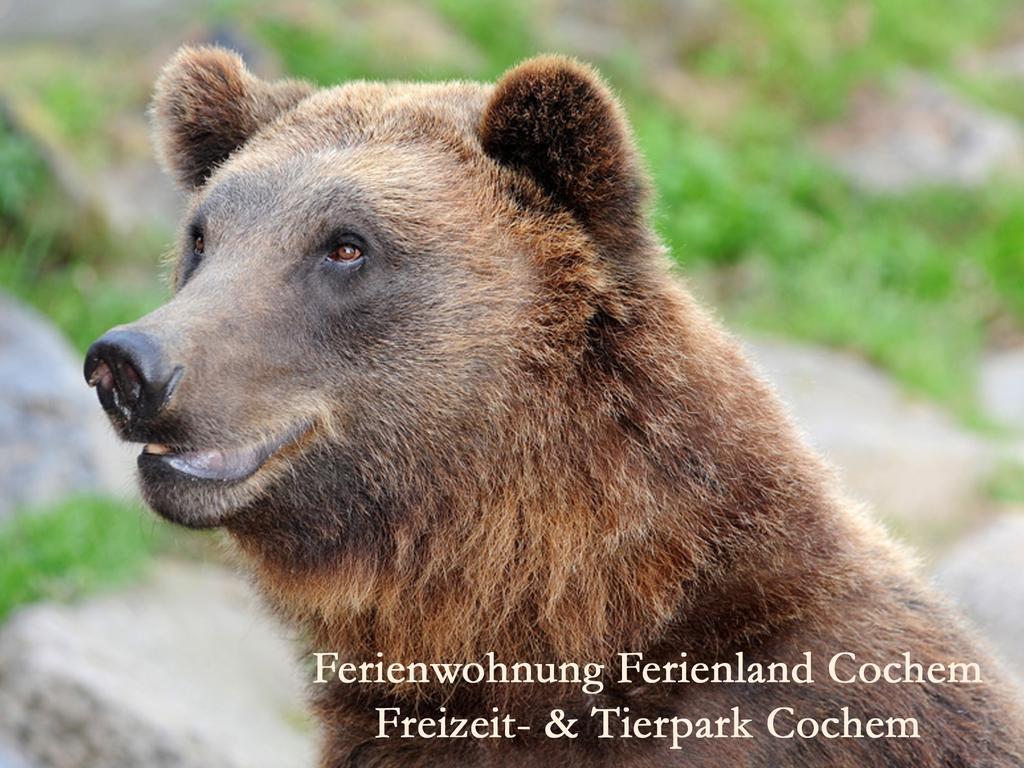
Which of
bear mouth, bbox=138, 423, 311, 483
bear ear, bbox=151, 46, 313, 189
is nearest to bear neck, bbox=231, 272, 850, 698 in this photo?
bear mouth, bbox=138, 423, 311, 483

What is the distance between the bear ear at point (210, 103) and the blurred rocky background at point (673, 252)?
1.36 meters

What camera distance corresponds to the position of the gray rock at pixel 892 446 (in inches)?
349

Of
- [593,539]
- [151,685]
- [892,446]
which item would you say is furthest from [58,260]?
[593,539]

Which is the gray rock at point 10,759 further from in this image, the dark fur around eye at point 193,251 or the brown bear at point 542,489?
the dark fur around eye at point 193,251

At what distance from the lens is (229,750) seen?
5.66 meters

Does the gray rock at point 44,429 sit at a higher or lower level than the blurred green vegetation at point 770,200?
lower

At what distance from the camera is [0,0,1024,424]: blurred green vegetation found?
32.9 feet

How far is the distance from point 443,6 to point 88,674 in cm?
968

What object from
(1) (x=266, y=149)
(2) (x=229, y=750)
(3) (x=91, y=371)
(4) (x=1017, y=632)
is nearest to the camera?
(3) (x=91, y=371)

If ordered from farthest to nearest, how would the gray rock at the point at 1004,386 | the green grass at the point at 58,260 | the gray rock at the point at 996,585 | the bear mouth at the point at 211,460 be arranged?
the gray rock at the point at 1004,386
the green grass at the point at 58,260
the gray rock at the point at 996,585
the bear mouth at the point at 211,460

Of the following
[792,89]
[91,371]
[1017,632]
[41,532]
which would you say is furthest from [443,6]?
[91,371]

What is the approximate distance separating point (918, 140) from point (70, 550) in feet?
31.8

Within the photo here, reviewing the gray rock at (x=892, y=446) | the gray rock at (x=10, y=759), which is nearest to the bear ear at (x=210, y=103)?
the gray rock at (x=10, y=759)

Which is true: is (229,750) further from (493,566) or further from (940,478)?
(940,478)
